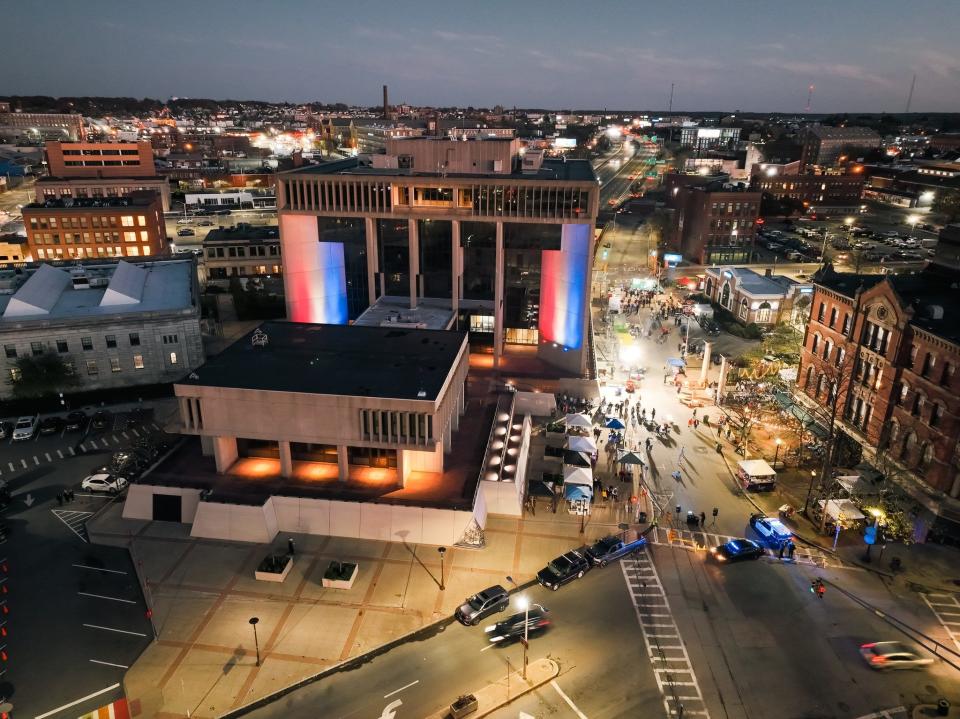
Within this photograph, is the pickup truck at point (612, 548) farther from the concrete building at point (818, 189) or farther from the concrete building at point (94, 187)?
the concrete building at point (818, 189)

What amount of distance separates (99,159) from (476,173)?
127407 millimetres

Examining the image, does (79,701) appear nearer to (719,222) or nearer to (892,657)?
(892,657)

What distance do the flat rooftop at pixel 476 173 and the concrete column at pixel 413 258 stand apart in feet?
20.9

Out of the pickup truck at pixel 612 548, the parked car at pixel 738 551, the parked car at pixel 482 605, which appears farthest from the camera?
the parked car at pixel 738 551

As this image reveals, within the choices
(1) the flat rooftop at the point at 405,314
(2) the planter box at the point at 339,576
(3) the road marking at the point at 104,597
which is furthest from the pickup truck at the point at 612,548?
(3) the road marking at the point at 104,597

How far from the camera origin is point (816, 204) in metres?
174

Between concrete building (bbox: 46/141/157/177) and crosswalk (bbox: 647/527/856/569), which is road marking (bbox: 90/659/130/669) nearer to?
crosswalk (bbox: 647/527/856/569)

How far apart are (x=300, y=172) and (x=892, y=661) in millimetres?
66988

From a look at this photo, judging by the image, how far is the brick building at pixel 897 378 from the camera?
45531 millimetres

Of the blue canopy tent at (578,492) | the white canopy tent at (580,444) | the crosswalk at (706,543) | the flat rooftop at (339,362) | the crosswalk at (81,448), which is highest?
the flat rooftop at (339,362)

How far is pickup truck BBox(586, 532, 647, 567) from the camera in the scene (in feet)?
140

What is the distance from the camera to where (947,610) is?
38.8 meters

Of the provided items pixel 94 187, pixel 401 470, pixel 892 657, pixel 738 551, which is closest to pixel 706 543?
pixel 738 551

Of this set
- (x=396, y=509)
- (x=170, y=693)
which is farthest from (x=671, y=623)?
(x=170, y=693)
